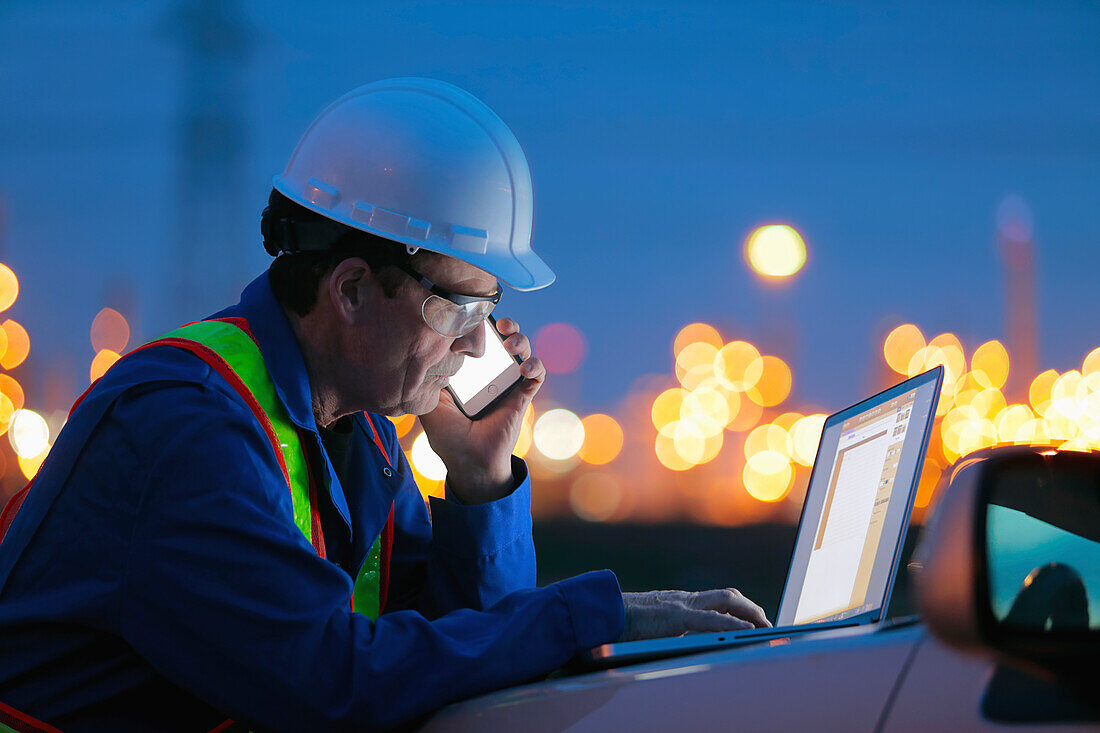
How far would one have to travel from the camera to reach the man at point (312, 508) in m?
1.97

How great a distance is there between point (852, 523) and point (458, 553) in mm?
1012

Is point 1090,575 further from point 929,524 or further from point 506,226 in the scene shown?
point 506,226

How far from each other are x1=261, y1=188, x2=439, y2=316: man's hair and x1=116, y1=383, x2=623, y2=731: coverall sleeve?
747mm

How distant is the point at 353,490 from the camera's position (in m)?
2.94

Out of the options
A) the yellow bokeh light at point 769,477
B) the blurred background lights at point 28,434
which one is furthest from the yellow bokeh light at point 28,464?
the yellow bokeh light at point 769,477

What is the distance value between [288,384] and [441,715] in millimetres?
921

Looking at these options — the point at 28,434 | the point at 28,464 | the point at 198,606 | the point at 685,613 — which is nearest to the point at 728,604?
the point at 685,613

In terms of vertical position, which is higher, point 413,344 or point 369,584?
point 413,344

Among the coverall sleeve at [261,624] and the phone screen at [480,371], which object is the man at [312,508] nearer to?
the coverall sleeve at [261,624]

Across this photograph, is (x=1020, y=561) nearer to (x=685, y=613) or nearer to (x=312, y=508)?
(x=685, y=613)

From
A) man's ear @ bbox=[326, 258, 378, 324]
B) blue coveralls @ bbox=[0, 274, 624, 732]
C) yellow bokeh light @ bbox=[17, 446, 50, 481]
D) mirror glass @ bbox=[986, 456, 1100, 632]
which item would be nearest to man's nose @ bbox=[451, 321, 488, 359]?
man's ear @ bbox=[326, 258, 378, 324]

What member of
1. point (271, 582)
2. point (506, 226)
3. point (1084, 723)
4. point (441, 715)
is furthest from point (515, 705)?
point (506, 226)

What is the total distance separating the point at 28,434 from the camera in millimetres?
52688

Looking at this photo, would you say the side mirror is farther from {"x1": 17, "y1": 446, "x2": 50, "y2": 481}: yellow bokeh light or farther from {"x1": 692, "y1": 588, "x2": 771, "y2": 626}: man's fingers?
{"x1": 17, "y1": 446, "x2": 50, "y2": 481}: yellow bokeh light
